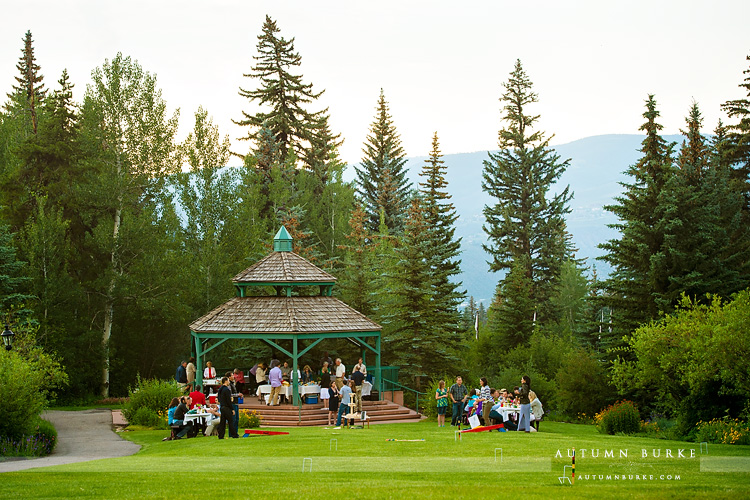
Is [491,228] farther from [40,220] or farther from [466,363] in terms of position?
[40,220]

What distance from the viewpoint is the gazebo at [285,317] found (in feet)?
85.2

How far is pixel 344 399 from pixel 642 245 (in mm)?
13573

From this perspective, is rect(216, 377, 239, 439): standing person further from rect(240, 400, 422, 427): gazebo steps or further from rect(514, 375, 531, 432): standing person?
rect(514, 375, 531, 432): standing person

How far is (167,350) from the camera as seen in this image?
3994cm

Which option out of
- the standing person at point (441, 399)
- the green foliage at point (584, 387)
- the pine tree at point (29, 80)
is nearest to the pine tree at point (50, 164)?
the pine tree at point (29, 80)

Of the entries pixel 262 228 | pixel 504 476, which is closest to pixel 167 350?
pixel 262 228

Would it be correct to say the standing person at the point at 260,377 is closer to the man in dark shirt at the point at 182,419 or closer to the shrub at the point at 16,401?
the man in dark shirt at the point at 182,419

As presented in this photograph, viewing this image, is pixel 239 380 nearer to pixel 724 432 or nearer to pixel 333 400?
pixel 333 400

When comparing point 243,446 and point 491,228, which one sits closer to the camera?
point 243,446

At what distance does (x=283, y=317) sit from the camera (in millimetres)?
26547

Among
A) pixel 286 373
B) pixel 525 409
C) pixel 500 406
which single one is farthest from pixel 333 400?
pixel 525 409

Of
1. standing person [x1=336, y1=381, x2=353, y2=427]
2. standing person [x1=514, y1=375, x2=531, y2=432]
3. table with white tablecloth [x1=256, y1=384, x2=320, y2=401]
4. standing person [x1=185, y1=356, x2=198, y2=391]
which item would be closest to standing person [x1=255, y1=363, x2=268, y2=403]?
table with white tablecloth [x1=256, y1=384, x2=320, y2=401]

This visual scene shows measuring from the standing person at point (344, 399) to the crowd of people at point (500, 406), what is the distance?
2693 millimetres

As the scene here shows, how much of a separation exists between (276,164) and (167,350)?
41.3ft
